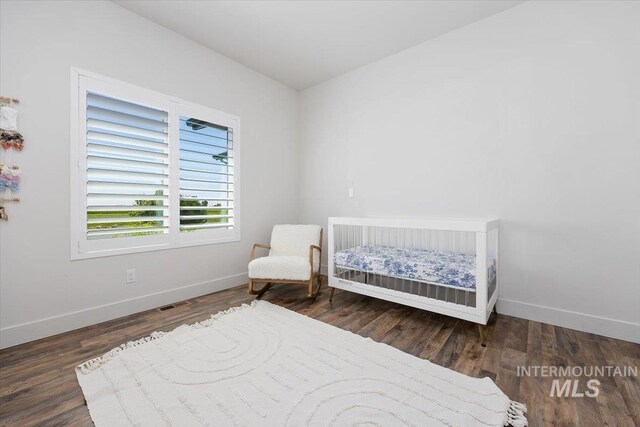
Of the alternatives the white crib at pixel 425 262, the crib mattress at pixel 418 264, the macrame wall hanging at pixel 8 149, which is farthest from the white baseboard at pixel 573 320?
the macrame wall hanging at pixel 8 149

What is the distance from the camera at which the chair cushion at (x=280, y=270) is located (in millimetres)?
2684

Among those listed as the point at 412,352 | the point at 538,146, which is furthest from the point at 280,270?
the point at 538,146

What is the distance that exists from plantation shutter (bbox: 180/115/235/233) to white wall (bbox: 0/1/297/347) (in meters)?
0.27

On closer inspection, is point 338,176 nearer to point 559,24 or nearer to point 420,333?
point 420,333

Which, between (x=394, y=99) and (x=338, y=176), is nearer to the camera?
(x=394, y=99)

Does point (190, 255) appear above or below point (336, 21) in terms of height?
below

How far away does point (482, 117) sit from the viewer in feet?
8.20

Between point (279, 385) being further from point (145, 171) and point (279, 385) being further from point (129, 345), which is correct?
point (145, 171)

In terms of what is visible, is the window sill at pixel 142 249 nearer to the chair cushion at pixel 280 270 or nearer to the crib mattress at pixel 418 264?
the chair cushion at pixel 280 270

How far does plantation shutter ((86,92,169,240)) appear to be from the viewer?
2.24m

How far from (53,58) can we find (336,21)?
7.48 ft

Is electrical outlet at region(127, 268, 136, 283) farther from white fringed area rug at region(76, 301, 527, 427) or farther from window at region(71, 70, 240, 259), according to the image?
white fringed area rug at region(76, 301, 527, 427)

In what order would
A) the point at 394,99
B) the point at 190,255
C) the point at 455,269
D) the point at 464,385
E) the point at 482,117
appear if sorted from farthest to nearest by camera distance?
the point at 394,99
the point at 190,255
the point at 482,117
the point at 455,269
the point at 464,385

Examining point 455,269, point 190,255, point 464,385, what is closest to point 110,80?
point 190,255
